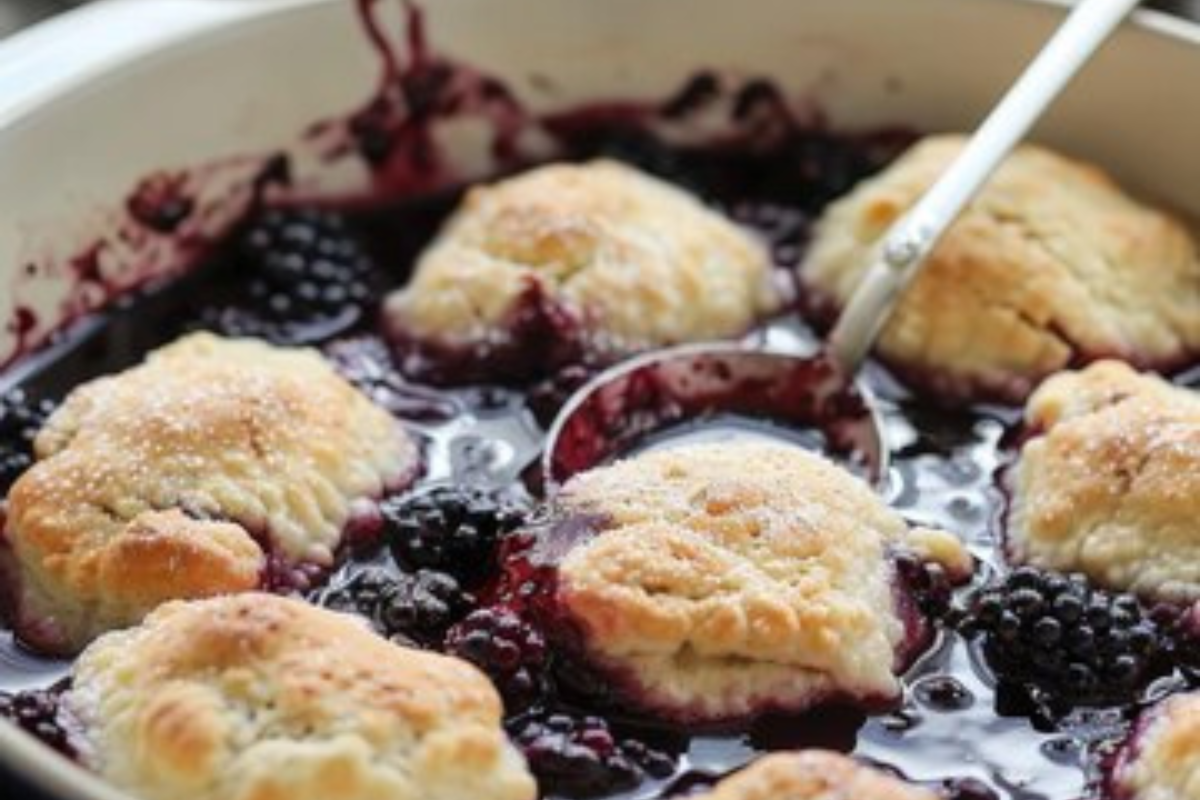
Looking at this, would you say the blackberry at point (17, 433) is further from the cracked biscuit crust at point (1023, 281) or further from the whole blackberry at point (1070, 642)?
the whole blackberry at point (1070, 642)

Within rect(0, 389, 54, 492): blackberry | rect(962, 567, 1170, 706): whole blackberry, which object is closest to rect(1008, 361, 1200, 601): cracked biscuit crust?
rect(962, 567, 1170, 706): whole blackberry

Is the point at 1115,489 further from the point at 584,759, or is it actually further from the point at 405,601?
the point at 405,601

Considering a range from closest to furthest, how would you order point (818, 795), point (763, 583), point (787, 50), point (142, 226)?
1. point (818, 795)
2. point (763, 583)
3. point (142, 226)
4. point (787, 50)

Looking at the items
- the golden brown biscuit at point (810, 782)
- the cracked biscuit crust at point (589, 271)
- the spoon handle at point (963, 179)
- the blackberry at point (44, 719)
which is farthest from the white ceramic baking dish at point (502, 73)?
the golden brown biscuit at point (810, 782)

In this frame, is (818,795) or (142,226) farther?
(142,226)

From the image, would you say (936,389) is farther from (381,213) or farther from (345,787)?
(345,787)

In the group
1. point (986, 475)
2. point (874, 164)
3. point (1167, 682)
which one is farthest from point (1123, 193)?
point (1167, 682)
